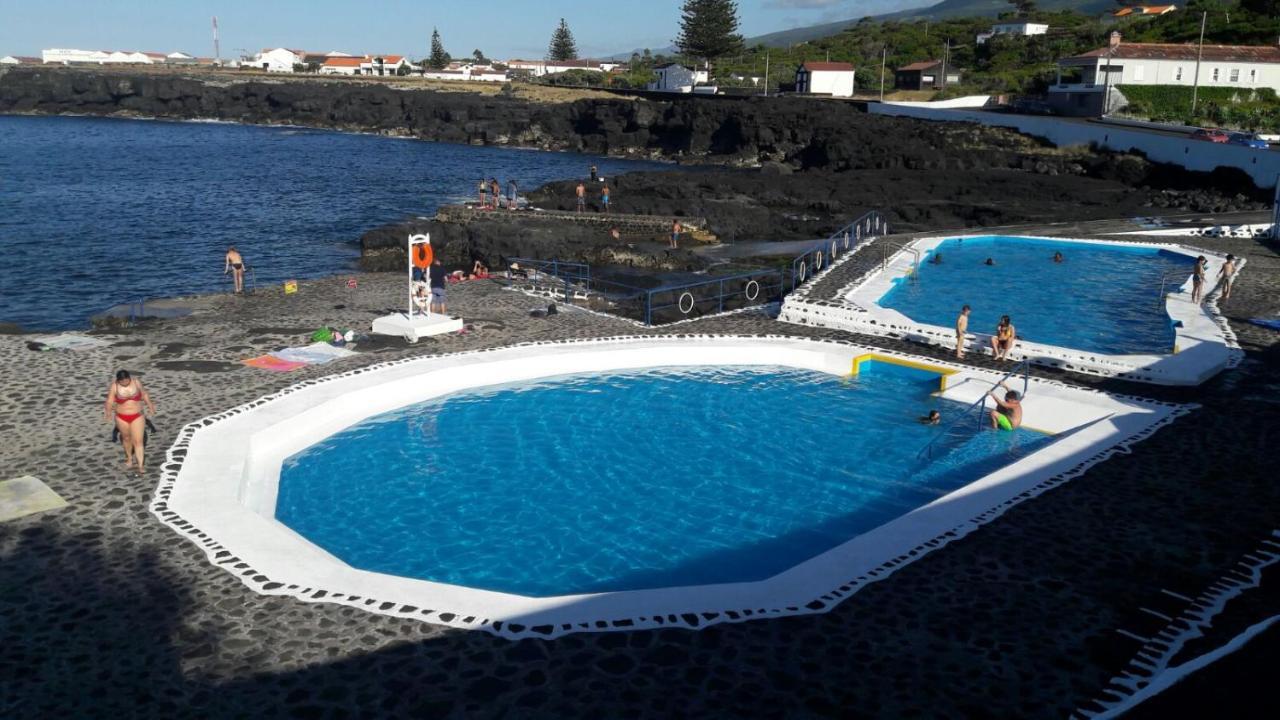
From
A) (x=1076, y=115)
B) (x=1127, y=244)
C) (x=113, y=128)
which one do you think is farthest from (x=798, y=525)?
(x=113, y=128)

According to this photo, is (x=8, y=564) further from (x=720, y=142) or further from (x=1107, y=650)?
(x=720, y=142)

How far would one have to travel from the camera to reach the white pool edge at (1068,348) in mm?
16625

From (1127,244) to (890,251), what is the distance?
9.32m

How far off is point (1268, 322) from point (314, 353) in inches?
775

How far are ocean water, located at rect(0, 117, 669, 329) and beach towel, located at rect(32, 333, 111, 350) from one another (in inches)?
375

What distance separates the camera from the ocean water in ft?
108

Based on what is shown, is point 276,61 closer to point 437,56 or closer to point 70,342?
point 437,56

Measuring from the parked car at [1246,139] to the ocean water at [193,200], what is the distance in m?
40.5

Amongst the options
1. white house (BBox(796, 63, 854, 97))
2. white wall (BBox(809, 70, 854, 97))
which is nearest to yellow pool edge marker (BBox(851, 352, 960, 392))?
white house (BBox(796, 63, 854, 97))

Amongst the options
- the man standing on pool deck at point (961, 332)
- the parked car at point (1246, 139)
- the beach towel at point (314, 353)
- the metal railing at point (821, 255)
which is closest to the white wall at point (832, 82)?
the parked car at point (1246, 139)

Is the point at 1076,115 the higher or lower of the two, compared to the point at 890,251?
higher

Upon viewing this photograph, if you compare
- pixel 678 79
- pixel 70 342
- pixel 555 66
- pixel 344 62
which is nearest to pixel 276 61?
pixel 344 62

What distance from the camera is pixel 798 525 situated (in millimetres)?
12680

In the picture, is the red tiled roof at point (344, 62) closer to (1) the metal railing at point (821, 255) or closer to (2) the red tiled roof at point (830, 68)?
(2) the red tiled roof at point (830, 68)
